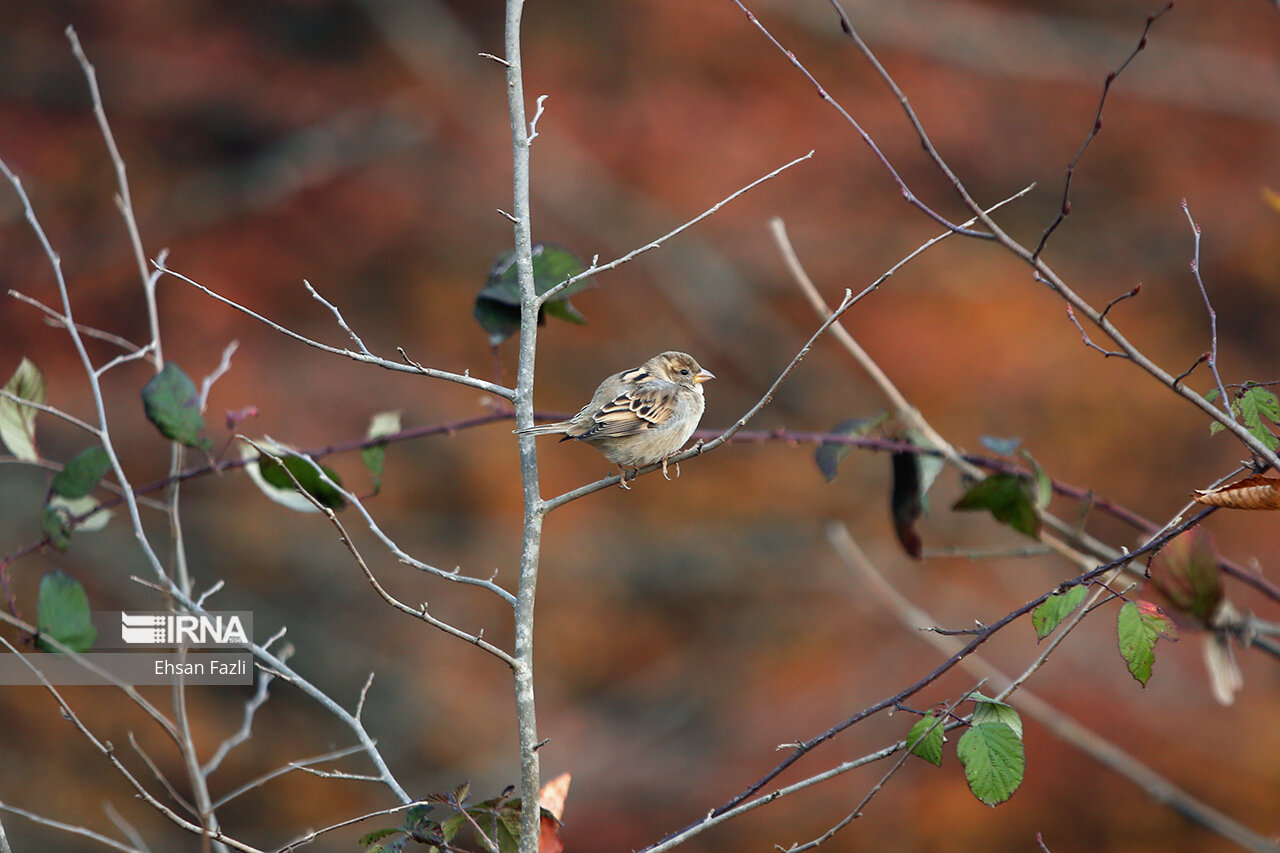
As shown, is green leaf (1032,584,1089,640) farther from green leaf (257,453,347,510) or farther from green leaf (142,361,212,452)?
green leaf (142,361,212,452)

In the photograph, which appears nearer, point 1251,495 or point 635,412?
point 1251,495

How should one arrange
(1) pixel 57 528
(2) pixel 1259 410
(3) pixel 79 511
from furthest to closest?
(3) pixel 79 511 → (1) pixel 57 528 → (2) pixel 1259 410

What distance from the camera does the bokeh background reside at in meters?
8.85

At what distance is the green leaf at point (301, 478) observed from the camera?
9.49 feet

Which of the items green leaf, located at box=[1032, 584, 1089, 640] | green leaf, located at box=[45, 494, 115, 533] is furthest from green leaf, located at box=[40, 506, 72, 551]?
green leaf, located at box=[1032, 584, 1089, 640]

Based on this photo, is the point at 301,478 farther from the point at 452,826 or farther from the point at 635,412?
the point at 635,412

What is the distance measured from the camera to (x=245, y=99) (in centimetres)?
939

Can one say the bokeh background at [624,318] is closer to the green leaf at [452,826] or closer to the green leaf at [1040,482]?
the green leaf at [1040,482]

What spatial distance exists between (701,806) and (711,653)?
133cm

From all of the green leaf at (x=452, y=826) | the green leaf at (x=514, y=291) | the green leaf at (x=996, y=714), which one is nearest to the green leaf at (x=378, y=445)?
the green leaf at (x=514, y=291)

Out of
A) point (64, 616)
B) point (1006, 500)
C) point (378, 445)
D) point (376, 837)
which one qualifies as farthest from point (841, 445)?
point (64, 616)

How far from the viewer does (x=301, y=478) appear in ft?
9.60

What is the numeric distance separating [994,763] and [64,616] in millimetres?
2322

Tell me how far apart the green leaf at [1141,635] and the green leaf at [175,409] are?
2436mm
